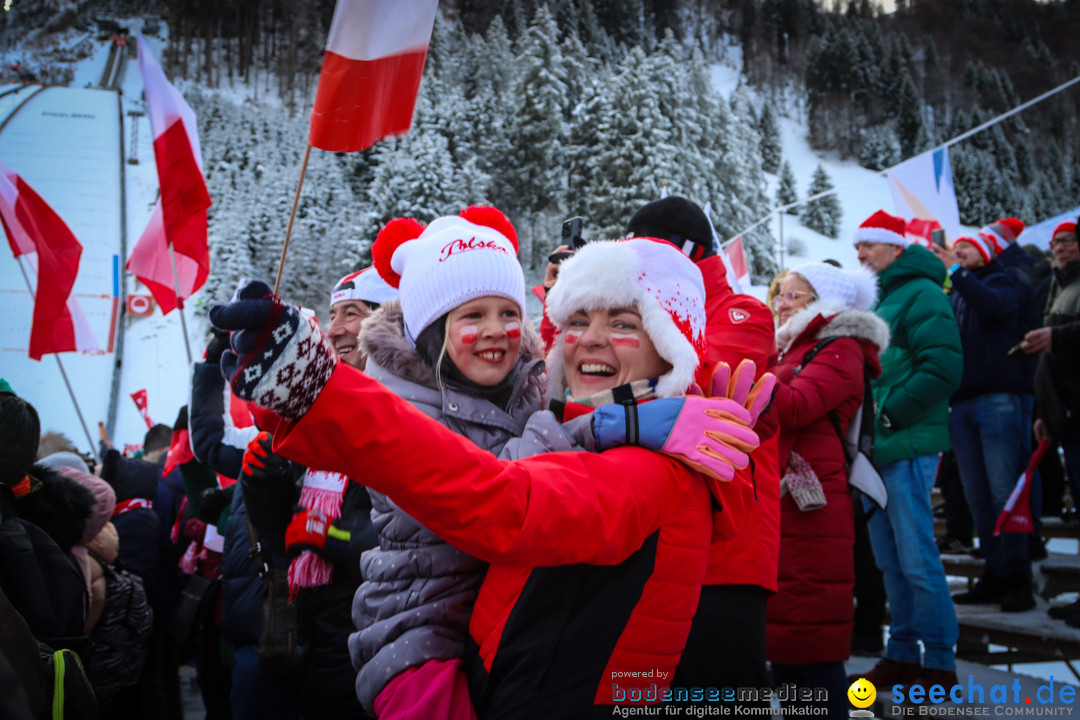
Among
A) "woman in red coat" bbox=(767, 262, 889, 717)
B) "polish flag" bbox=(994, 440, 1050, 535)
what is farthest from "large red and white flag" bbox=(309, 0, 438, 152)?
"polish flag" bbox=(994, 440, 1050, 535)

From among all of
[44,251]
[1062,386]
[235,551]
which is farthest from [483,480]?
[44,251]

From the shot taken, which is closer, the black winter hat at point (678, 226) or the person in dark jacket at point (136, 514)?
the black winter hat at point (678, 226)

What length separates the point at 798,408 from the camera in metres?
3.29

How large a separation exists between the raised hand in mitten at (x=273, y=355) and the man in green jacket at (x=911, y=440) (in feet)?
11.4

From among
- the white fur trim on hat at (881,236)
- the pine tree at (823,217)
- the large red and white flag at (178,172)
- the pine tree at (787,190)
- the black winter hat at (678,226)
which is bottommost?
the black winter hat at (678,226)

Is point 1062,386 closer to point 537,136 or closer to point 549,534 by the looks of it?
point 549,534

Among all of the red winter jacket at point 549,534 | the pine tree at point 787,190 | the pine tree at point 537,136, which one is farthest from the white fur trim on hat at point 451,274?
the pine tree at point 787,190

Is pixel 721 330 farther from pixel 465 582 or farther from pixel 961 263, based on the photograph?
pixel 961 263

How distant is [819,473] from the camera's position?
3.34 m

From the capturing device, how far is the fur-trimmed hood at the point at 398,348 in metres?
1.91

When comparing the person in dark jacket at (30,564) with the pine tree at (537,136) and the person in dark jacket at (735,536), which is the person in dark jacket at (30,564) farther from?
Result: the pine tree at (537,136)

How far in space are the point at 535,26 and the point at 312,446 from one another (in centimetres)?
3094

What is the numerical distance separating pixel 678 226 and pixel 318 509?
180 centimetres

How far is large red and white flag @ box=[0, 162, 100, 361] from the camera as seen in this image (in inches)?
241
